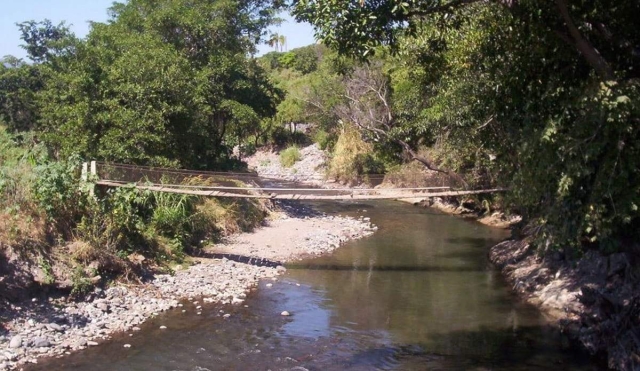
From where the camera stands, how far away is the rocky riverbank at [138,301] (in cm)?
815

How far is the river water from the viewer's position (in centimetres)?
804

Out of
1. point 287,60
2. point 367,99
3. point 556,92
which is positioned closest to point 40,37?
point 367,99

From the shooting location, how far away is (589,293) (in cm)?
877

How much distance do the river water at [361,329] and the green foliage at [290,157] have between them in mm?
19290

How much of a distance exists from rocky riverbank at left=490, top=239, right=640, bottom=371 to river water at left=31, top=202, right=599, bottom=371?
0.27m

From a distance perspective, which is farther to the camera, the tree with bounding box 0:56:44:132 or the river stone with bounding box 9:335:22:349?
the tree with bounding box 0:56:44:132

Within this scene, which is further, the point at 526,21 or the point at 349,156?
the point at 349,156

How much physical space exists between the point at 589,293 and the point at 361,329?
126 inches

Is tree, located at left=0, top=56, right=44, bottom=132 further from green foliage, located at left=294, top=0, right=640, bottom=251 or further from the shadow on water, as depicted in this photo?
green foliage, located at left=294, top=0, right=640, bottom=251

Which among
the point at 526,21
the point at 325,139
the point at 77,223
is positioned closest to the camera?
the point at 526,21

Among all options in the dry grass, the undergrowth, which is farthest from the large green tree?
the dry grass

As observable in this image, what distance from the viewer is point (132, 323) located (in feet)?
30.0

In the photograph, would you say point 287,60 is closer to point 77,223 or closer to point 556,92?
point 77,223

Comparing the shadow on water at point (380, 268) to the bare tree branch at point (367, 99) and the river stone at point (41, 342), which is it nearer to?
the river stone at point (41, 342)
